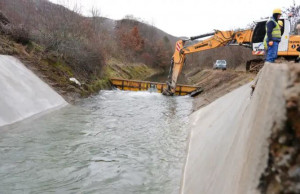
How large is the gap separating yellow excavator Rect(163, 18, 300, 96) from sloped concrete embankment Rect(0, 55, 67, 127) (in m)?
7.72

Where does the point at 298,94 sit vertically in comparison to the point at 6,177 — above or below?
above

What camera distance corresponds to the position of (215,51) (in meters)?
41.8

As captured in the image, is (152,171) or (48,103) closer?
(152,171)

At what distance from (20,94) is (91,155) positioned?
183 inches

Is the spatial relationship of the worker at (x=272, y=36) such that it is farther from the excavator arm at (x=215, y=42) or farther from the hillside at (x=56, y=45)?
the excavator arm at (x=215, y=42)

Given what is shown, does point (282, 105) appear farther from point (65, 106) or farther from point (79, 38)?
point (79, 38)

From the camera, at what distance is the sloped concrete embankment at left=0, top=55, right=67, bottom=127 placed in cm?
752

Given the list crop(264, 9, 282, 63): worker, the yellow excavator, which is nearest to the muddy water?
crop(264, 9, 282, 63): worker

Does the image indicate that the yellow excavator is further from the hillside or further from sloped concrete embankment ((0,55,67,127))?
sloped concrete embankment ((0,55,67,127))

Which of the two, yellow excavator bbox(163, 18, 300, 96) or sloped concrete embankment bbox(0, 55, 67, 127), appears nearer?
sloped concrete embankment bbox(0, 55, 67, 127)

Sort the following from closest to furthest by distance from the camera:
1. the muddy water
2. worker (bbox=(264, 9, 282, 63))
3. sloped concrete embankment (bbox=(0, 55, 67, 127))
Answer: the muddy water < worker (bbox=(264, 9, 282, 63)) < sloped concrete embankment (bbox=(0, 55, 67, 127))

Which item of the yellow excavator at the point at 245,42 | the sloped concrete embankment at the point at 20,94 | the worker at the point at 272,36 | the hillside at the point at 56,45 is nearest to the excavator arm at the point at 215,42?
the yellow excavator at the point at 245,42

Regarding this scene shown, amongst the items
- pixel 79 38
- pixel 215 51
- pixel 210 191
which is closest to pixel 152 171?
pixel 210 191

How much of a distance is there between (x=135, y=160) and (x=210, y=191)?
2931 millimetres
